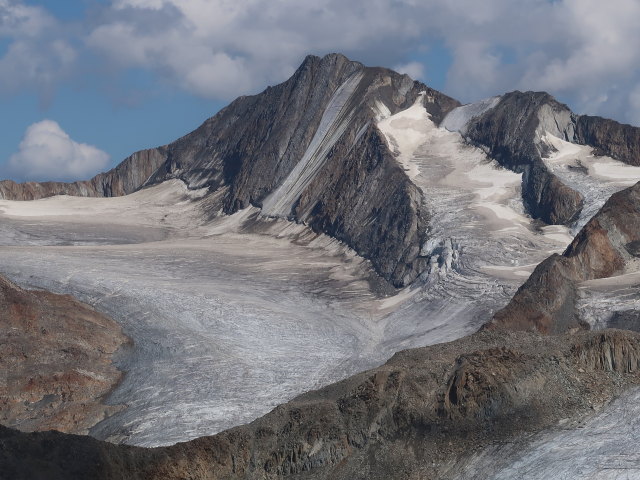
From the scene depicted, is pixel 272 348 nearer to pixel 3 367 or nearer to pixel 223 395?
pixel 223 395

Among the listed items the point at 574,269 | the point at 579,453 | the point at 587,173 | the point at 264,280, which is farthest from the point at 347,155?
the point at 579,453

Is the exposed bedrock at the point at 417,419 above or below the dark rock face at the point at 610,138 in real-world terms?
below

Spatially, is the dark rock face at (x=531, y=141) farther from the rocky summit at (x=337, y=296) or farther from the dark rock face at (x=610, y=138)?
the dark rock face at (x=610, y=138)

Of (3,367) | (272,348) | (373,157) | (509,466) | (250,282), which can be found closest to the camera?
(509,466)

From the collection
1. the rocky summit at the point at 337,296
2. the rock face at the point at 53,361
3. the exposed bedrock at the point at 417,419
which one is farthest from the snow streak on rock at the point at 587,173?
the exposed bedrock at the point at 417,419

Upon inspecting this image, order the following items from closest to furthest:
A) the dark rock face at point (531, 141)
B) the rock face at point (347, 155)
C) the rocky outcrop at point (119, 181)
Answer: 1. the dark rock face at point (531, 141)
2. the rock face at point (347, 155)
3. the rocky outcrop at point (119, 181)

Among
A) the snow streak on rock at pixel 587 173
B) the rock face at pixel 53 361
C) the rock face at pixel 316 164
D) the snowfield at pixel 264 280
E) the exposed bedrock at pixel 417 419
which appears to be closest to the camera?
the exposed bedrock at pixel 417 419

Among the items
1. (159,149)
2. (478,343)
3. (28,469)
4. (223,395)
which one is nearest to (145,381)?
(223,395)
